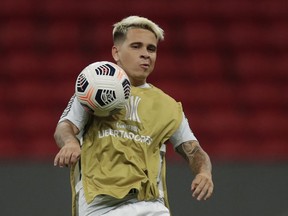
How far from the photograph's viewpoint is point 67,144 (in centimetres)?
271

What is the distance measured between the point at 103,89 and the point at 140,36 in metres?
0.38

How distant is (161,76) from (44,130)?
1177mm

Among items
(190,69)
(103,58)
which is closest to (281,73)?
(190,69)

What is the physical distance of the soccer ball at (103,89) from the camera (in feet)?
9.10

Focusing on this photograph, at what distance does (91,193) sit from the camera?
282 centimetres

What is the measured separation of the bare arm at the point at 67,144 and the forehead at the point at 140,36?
422 mm

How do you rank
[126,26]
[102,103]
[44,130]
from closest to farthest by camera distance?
[102,103]
[126,26]
[44,130]

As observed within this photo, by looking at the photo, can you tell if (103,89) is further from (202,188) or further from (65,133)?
(202,188)

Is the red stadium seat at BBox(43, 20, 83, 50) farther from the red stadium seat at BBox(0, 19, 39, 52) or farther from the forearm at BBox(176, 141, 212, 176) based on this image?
the forearm at BBox(176, 141, 212, 176)

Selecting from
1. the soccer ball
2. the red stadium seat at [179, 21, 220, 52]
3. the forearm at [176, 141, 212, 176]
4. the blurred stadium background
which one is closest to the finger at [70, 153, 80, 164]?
the soccer ball

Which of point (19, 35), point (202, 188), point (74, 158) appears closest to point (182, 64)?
point (19, 35)

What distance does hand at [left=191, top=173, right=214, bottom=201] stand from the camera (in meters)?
2.78

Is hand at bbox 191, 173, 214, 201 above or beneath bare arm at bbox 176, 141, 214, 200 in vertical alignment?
beneath

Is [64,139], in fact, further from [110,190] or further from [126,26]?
[126,26]
